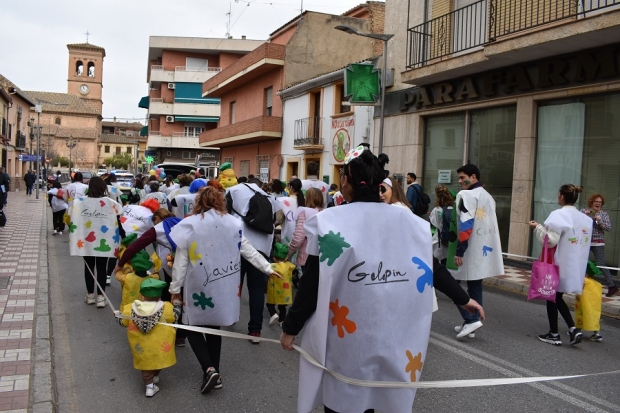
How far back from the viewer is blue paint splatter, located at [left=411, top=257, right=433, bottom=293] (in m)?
2.61

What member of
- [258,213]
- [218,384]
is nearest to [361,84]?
[258,213]

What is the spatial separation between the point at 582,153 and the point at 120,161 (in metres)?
102

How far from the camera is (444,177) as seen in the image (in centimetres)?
1488

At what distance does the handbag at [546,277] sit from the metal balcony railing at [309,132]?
1525cm

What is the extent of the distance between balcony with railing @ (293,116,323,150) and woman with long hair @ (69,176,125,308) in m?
14.2

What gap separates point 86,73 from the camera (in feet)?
338

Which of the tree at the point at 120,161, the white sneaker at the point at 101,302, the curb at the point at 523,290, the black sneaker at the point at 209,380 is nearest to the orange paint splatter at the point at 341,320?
the black sneaker at the point at 209,380

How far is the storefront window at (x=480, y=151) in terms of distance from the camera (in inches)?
510

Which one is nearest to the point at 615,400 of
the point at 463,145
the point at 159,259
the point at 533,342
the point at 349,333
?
the point at 533,342

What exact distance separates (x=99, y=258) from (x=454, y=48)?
10984 millimetres

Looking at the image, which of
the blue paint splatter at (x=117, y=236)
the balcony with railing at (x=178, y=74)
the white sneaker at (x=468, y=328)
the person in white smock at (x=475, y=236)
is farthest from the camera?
the balcony with railing at (x=178, y=74)

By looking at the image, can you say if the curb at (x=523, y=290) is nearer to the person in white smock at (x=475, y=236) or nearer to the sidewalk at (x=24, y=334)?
the person in white smock at (x=475, y=236)

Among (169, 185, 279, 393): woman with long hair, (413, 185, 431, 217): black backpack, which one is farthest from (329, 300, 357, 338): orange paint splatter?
(413, 185, 431, 217): black backpack

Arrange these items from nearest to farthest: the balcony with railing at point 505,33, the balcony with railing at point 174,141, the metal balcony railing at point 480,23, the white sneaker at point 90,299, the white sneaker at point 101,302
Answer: the white sneaker at point 101,302 < the white sneaker at point 90,299 < the balcony with railing at point 505,33 < the metal balcony railing at point 480,23 < the balcony with railing at point 174,141
